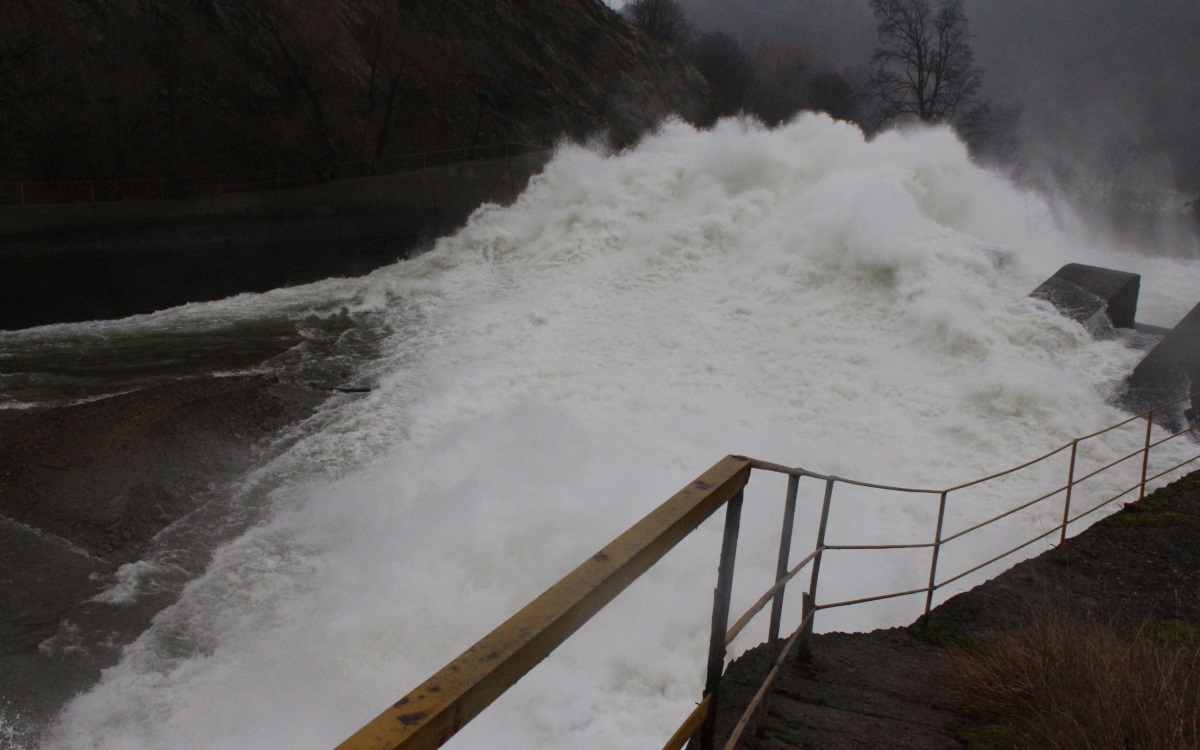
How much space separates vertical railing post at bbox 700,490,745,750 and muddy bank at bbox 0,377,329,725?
18.3 ft

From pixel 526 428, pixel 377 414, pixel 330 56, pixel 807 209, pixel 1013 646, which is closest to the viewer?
pixel 1013 646

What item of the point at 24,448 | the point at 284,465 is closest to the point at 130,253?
the point at 24,448

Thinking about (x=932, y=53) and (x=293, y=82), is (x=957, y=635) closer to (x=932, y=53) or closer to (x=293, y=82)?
(x=293, y=82)

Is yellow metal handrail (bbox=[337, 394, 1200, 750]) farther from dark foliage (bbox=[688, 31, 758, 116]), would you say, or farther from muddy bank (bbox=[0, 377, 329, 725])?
dark foliage (bbox=[688, 31, 758, 116])

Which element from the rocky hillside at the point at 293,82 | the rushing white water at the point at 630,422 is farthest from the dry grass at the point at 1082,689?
the rocky hillside at the point at 293,82

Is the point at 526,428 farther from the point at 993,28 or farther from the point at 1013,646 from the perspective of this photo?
the point at 993,28

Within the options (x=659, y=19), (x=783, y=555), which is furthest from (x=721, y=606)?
(x=659, y=19)

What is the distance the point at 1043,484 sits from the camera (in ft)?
27.6

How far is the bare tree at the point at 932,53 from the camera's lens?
34.4 m

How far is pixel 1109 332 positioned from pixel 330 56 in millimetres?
23099

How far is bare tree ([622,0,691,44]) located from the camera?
4903 cm

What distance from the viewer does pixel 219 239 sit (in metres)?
18.2

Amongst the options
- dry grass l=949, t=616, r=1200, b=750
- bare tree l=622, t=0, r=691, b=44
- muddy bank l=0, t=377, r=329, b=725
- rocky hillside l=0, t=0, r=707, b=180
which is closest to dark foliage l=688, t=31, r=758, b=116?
bare tree l=622, t=0, r=691, b=44

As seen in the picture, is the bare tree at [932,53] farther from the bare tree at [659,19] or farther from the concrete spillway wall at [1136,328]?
the concrete spillway wall at [1136,328]
